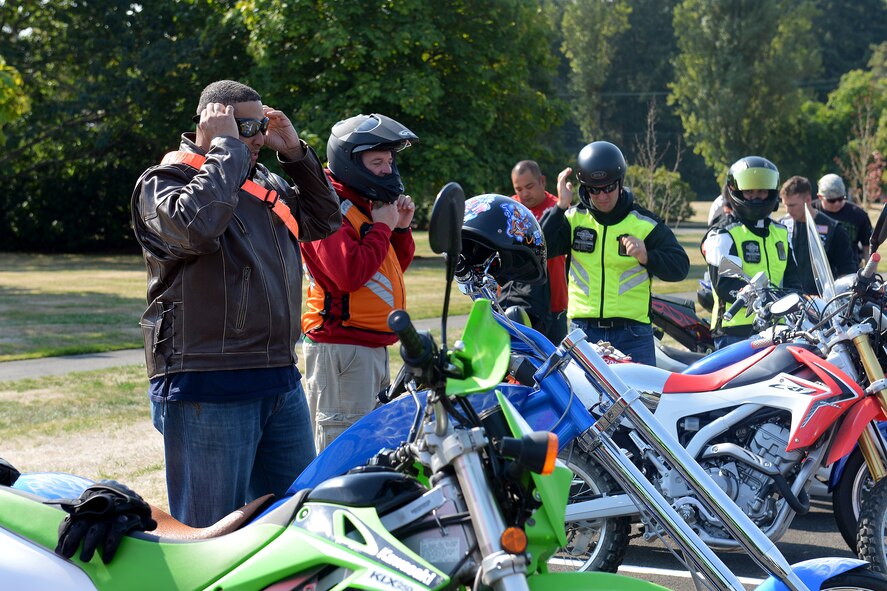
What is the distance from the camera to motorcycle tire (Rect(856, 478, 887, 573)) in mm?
4480

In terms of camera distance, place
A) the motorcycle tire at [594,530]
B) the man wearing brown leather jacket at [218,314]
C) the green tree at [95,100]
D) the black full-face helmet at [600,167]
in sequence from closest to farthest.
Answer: the man wearing brown leather jacket at [218,314], the motorcycle tire at [594,530], the black full-face helmet at [600,167], the green tree at [95,100]

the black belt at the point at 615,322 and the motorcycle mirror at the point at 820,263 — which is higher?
the motorcycle mirror at the point at 820,263

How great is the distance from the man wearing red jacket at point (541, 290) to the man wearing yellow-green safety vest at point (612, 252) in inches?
11.5

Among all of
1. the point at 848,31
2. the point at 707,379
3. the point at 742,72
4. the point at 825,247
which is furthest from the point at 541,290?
the point at 848,31

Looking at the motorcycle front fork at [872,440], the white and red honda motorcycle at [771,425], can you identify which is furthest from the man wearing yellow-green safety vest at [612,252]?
the motorcycle front fork at [872,440]

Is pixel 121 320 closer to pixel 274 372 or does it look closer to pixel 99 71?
pixel 274 372

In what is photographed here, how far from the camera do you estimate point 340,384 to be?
434 centimetres

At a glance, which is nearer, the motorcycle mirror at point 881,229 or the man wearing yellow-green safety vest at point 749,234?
the motorcycle mirror at point 881,229

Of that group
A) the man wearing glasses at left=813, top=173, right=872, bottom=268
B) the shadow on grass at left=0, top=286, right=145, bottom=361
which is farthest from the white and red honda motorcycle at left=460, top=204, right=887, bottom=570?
the shadow on grass at left=0, top=286, right=145, bottom=361

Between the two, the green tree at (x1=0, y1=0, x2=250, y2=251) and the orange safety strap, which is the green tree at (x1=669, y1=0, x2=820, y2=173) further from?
the orange safety strap

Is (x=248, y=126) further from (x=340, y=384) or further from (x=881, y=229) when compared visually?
(x=881, y=229)

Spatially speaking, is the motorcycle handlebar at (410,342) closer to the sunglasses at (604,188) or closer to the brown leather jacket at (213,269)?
the brown leather jacket at (213,269)

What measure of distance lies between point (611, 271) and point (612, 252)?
109 mm

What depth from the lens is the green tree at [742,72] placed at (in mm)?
49250
